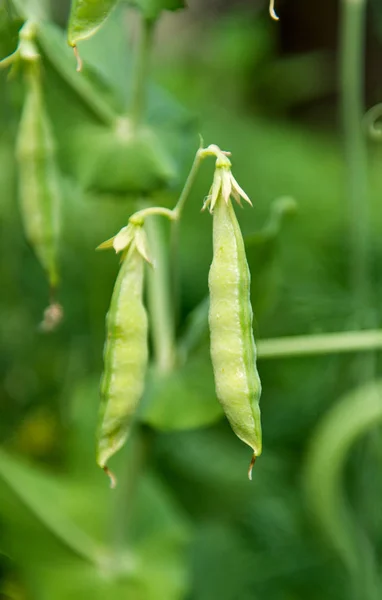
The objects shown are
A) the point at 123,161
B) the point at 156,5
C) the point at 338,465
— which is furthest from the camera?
the point at 338,465

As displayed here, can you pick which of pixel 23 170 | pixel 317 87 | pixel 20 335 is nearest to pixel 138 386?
pixel 23 170

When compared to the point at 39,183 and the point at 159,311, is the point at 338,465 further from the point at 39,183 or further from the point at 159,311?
the point at 39,183

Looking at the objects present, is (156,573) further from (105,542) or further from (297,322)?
(297,322)

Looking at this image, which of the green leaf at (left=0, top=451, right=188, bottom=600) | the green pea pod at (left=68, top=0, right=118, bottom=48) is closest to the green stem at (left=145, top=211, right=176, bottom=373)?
the green leaf at (left=0, top=451, right=188, bottom=600)

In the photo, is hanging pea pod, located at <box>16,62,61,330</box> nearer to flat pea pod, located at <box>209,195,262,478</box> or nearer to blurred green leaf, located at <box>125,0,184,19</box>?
blurred green leaf, located at <box>125,0,184,19</box>

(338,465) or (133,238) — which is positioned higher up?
(133,238)

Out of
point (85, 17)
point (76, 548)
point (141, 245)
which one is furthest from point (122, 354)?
point (76, 548)
